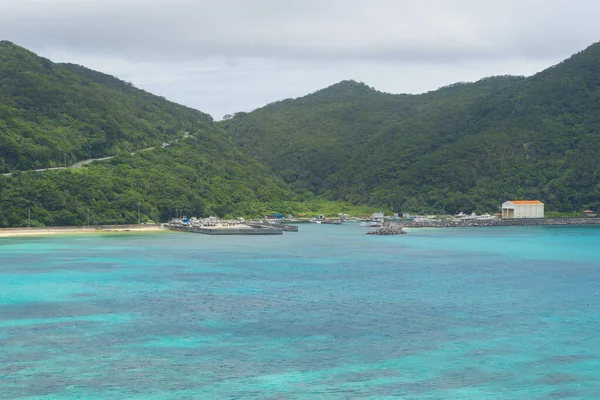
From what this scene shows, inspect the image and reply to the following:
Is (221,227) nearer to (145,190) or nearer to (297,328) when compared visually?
(145,190)

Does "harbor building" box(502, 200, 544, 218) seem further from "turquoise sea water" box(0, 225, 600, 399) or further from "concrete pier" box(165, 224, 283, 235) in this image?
"turquoise sea water" box(0, 225, 600, 399)

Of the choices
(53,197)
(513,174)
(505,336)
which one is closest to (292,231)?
(53,197)

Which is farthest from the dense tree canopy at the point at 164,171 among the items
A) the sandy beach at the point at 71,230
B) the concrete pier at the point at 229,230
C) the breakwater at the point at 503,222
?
the breakwater at the point at 503,222

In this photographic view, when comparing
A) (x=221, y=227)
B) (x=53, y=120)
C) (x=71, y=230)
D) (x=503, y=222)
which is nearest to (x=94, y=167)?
(x=53, y=120)

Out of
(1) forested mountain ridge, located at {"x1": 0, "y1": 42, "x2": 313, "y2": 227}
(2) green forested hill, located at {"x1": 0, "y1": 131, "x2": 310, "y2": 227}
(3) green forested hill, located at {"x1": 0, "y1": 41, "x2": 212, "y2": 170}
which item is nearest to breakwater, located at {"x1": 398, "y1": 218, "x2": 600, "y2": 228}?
(1) forested mountain ridge, located at {"x1": 0, "y1": 42, "x2": 313, "y2": 227}

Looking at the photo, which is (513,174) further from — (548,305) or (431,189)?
(548,305)

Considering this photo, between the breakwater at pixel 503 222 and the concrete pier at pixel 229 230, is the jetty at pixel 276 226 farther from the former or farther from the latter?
the breakwater at pixel 503 222
